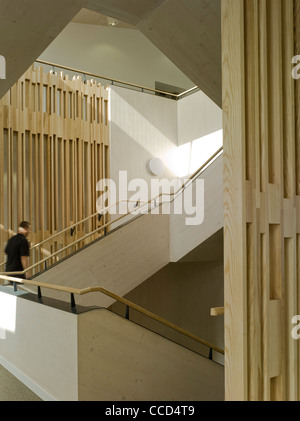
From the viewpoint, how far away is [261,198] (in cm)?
245

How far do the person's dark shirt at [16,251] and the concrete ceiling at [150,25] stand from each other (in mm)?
2420

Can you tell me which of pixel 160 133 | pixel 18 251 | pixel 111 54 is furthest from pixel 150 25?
pixel 111 54

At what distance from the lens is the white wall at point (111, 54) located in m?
9.84

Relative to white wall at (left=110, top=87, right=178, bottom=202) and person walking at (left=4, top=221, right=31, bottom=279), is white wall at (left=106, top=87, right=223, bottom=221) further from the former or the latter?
person walking at (left=4, top=221, right=31, bottom=279)

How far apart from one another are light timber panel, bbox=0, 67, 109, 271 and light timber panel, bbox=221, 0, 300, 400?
535cm

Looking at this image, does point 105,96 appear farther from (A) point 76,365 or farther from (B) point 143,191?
(A) point 76,365

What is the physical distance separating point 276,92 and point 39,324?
2937 millimetres

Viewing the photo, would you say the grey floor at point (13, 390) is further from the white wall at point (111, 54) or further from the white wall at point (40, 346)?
the white wall at point (111, 54)

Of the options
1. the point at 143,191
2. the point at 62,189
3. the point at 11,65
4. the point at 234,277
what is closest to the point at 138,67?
the point at 143,191

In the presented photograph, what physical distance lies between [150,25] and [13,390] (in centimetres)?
359

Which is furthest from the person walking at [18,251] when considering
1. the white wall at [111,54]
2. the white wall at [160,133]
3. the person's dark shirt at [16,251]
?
the white wall at [111,54]

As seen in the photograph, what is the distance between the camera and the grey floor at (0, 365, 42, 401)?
12.5 feet

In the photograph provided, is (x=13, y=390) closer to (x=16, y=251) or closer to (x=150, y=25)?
(x=16, y=251)

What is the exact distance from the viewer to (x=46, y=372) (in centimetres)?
375
